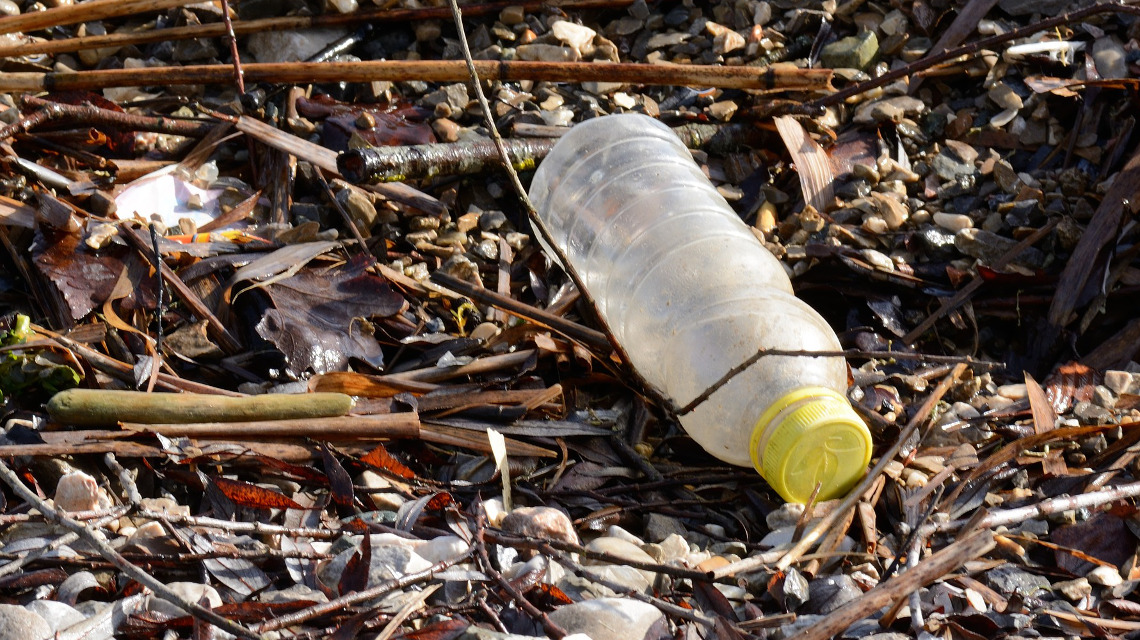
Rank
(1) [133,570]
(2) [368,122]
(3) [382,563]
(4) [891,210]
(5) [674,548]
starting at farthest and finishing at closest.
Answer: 1. (2) [368,122]
2. (4) [891,210]
3. (5) [674,548]
4. (3) [382,563]
5. (1) [133,570]

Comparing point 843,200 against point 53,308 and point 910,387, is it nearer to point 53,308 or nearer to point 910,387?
point 910,387

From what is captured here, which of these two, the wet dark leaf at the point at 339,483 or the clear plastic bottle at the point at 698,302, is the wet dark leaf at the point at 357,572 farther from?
the clear plastic bottle at the point at 698,302

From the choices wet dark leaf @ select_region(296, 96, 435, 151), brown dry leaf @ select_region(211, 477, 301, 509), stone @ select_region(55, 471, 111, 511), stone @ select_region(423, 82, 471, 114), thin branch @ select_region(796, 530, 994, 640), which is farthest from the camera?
stone @ select_region(423, 82, 471, 114)

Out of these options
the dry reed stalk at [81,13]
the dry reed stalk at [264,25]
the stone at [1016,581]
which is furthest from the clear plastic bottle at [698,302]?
the dry reed stalk at [81,13]

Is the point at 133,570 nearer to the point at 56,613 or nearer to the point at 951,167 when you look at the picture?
the point at 56,613

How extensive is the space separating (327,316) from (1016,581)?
1597 mm

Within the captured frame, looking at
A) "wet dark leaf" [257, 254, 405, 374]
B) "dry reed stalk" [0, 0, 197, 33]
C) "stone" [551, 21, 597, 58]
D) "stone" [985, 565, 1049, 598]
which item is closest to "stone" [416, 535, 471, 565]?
"wet dark leaf" [257, 254, 405, 374]

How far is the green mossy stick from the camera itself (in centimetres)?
199

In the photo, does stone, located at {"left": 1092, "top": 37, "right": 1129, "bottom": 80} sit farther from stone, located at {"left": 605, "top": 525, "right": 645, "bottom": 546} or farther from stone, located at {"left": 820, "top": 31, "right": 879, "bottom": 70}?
stone, located at {"left": 605, "top": 525, "right": 645, "bottom": 546}

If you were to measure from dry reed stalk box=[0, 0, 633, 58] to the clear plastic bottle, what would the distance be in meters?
0.77

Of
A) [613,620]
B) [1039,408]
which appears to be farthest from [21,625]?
[1039,408]

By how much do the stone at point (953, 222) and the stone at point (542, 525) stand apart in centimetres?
148

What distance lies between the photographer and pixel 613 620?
5.25 feet

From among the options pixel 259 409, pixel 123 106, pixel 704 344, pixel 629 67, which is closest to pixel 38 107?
pixel 123 106
